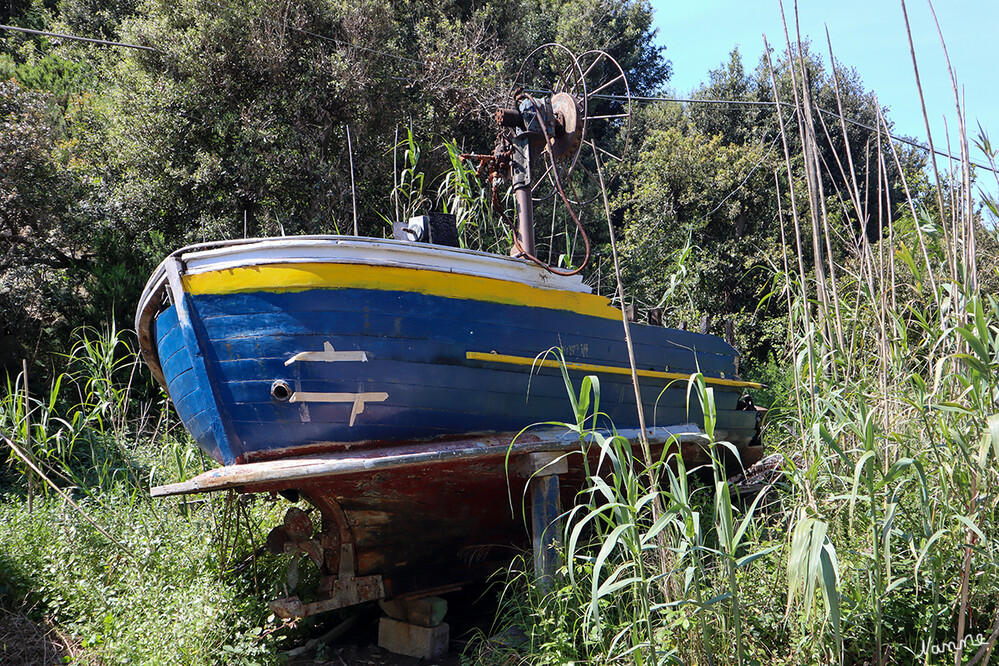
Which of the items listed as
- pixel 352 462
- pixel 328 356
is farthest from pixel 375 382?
pixel 352 462

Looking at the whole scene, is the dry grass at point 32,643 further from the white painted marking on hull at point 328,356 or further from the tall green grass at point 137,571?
the white painted marking on hull at point 328,356

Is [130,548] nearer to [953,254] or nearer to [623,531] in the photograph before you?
[623,531]

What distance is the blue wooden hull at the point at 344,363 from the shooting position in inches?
140

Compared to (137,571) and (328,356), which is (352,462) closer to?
(328,356)

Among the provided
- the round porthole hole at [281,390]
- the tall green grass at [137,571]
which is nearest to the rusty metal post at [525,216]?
the round porthole hole at [281,390]

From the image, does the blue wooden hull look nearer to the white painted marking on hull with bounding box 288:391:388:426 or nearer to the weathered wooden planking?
the white painted marking on hull with bounding box 288:391:388:426

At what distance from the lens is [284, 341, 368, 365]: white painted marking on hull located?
11.6 feet

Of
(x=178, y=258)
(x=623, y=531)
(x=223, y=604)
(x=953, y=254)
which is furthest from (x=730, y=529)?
(x=178, y=258)

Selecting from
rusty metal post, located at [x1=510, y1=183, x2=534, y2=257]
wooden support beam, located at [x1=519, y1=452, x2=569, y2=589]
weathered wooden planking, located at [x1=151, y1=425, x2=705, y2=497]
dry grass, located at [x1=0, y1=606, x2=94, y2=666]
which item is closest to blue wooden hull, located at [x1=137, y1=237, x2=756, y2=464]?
weathered wooden planking, located at [x1=151, y1=425, x2=705, y2=497]

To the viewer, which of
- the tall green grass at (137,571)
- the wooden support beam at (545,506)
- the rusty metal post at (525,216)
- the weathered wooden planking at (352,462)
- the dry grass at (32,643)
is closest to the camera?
the weathered wooden planking at (352,462)

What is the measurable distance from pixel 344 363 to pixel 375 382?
0.17m

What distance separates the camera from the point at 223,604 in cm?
372

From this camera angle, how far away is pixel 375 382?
3607 millimetres

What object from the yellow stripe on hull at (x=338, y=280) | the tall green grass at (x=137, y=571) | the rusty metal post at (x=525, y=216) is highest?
the rusty metal post at (x=525, y=216)
